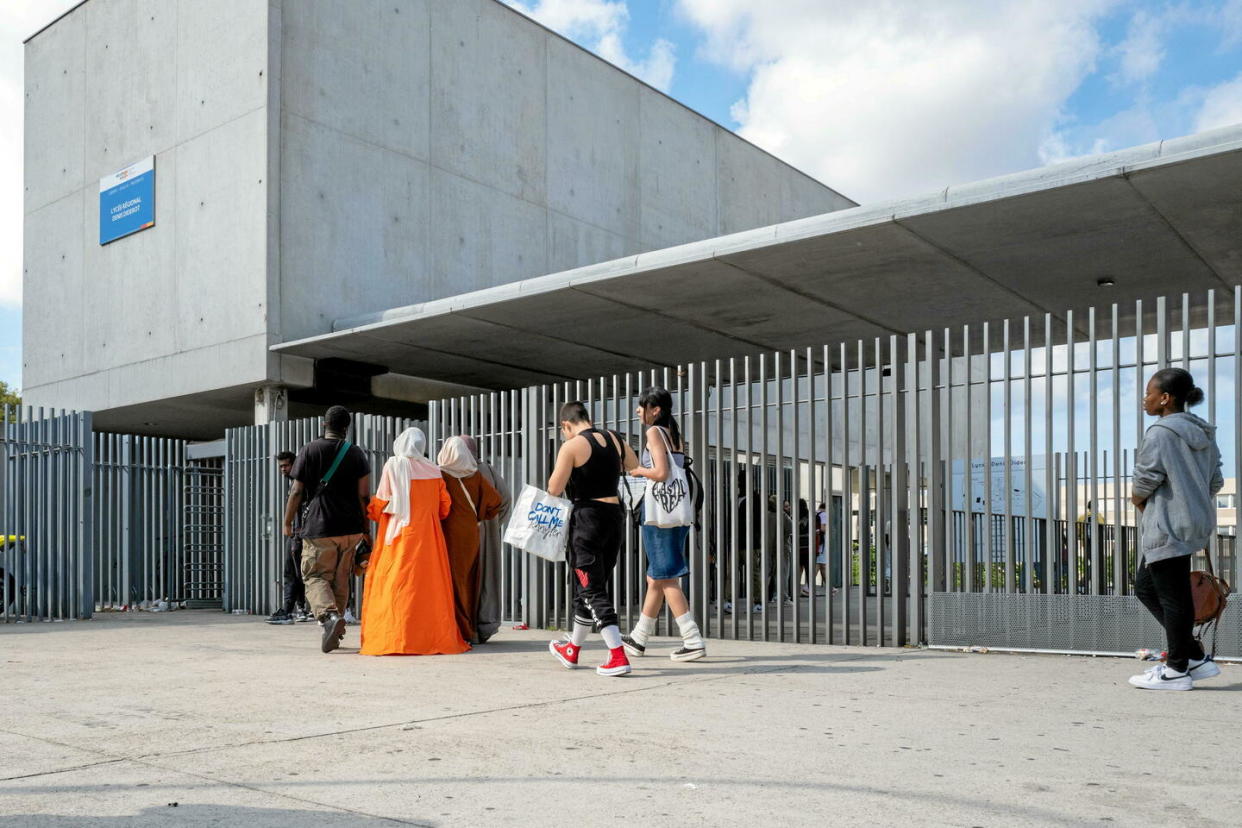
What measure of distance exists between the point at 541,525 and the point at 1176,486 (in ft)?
13.2

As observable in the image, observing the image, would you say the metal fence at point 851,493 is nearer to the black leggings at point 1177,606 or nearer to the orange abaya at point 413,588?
the black leggings at point 1177,606

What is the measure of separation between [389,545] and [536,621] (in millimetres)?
3124

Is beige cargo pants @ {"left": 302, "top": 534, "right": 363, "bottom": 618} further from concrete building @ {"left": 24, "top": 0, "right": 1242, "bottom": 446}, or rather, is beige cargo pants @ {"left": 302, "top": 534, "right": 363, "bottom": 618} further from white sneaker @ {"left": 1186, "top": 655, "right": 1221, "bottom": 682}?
white sneaker @ {"left": 1186, "top": 655, "right": 1221, "bottom": 682}

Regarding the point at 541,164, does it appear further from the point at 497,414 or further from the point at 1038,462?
the point at 1038,462

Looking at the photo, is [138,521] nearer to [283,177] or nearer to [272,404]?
[272,404]

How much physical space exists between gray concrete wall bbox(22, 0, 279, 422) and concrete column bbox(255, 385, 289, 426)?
306 mm

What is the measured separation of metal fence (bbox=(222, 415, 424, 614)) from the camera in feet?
47.6

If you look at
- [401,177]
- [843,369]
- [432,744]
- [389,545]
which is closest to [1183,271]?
[843,369]

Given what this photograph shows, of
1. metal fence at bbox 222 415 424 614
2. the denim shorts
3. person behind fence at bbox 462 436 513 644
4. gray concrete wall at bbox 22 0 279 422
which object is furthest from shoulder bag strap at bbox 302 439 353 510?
gray concrete wall at bbox 22 0 279 422

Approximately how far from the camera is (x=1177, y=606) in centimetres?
634

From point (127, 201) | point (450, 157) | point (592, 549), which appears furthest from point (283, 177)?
point (592, 549)

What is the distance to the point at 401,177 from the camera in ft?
57.8

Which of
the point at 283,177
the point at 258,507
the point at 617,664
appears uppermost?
the point at 283,177

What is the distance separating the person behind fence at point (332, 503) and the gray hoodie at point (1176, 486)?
589cm
